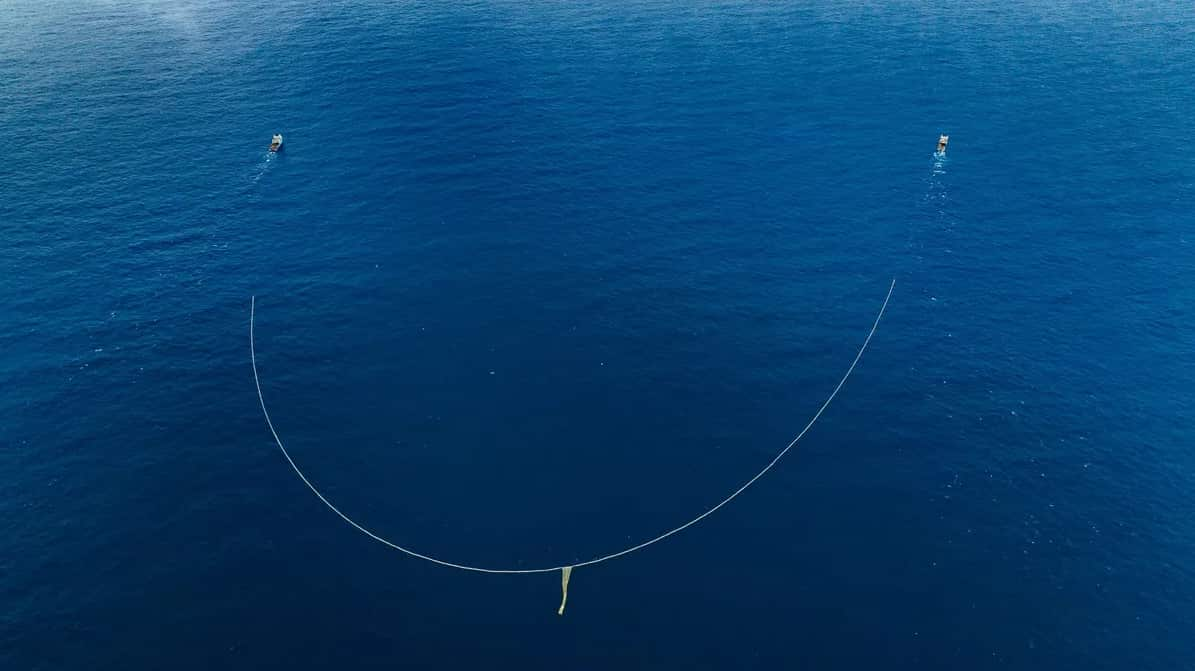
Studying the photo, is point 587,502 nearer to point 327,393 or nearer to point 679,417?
point 679,417

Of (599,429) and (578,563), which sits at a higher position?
(599,429)

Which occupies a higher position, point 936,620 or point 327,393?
point 327,393

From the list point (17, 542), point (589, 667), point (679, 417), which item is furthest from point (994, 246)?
point (17, 542)

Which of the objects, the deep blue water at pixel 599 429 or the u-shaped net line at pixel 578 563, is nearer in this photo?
the deep blue water at pixel 599 429

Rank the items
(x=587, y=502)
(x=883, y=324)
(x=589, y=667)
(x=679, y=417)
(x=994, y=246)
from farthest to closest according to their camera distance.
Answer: (x=994, y=246), (x=883, y=324), (x=679, y=417), (x=587, y=502), (x=589, y=667)

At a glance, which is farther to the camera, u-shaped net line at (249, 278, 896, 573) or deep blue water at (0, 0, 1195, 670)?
u-shaped net line at (249, 278, 896, 573)

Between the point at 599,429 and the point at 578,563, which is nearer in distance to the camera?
the point at 578,563

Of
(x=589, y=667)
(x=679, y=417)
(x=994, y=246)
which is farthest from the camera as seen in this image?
(x=994, y=246)

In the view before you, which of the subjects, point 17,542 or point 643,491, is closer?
point 17,542
